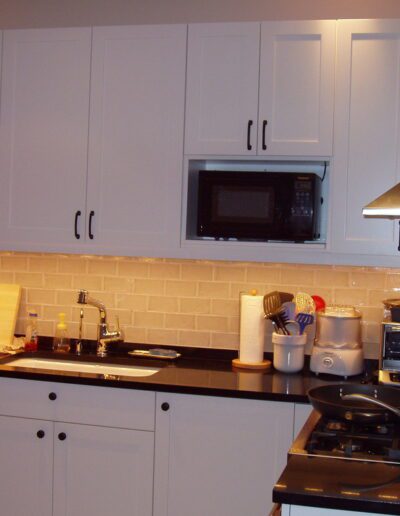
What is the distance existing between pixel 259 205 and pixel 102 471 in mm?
1297

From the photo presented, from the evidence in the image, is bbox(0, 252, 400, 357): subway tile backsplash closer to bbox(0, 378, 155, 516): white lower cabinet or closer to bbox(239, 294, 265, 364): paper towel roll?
bbox(239, 294, 265, 364): paper towel roll

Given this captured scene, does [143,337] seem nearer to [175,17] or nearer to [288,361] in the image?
[288,361]

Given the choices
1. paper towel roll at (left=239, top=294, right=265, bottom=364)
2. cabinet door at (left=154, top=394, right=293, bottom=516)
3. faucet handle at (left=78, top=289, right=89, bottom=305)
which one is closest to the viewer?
cabinet door at (left=154, top=394, right=293, bottom=516)

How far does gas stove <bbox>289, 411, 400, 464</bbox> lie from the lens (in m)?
2.04

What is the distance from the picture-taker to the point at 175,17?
11.9 feet

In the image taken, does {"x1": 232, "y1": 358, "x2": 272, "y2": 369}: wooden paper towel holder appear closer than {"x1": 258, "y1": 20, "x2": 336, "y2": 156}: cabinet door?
No

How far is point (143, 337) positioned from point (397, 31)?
185 cm

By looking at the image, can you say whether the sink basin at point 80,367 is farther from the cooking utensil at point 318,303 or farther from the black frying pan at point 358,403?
the black frying pan at point 358,403

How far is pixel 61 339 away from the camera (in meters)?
3.69

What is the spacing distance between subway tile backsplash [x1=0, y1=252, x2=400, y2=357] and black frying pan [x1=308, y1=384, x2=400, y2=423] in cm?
92

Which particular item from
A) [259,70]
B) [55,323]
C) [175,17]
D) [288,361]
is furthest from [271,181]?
[55,323]

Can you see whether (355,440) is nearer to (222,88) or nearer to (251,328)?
(251,328)

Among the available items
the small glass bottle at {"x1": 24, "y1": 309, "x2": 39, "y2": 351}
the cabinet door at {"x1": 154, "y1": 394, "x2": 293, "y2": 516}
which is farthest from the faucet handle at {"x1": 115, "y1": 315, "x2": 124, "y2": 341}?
the cabinet door at {"x1": 154, "y1": 394, "x2": 293, "y2": 516}

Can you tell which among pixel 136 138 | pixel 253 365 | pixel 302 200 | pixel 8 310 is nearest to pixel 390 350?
pixel 253 365
